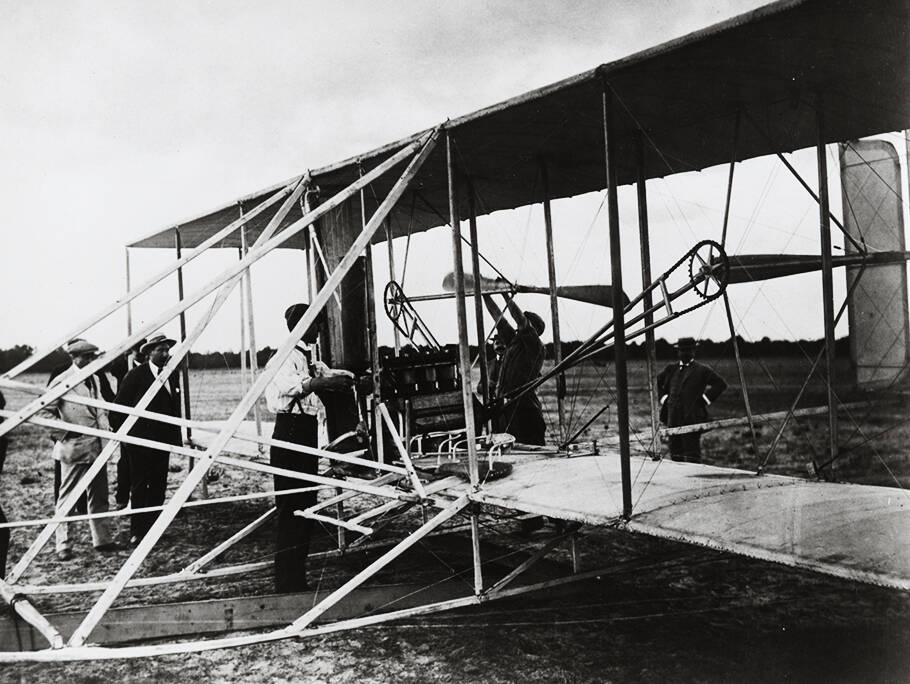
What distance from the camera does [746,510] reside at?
3895 mm

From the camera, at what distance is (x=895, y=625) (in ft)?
15.4

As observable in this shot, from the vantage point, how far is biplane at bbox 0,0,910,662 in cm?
364

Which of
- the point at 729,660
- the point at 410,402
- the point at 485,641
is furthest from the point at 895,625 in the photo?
the point at 410,402

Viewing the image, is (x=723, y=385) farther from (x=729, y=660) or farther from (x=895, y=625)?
(x=729, y=660)

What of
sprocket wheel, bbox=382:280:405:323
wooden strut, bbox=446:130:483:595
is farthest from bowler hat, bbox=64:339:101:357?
wooden strut, bbox=446:130:483:595

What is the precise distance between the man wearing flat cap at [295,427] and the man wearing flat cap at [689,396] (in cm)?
471

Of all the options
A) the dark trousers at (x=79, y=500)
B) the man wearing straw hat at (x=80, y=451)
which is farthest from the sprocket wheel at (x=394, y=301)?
the dark trousers at (x=79, y=500)

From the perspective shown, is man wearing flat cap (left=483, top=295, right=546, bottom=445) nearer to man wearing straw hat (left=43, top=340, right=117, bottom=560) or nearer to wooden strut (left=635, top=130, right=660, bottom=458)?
wooden strut (left=635, top=130, right=660, bottom=458)

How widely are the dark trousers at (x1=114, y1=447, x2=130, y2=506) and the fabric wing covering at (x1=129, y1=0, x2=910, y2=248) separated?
317cm

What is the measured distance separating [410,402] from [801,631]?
3.33m

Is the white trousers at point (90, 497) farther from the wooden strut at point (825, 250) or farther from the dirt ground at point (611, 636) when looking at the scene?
the wooden strut at point (825, 250)

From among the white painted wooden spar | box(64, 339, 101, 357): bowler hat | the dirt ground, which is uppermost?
box(64, 339, 101, 357): bowler hat

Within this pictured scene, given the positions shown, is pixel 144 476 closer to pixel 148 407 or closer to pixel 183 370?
pixel 148 407

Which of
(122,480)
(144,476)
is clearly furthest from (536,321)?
(122,480)
